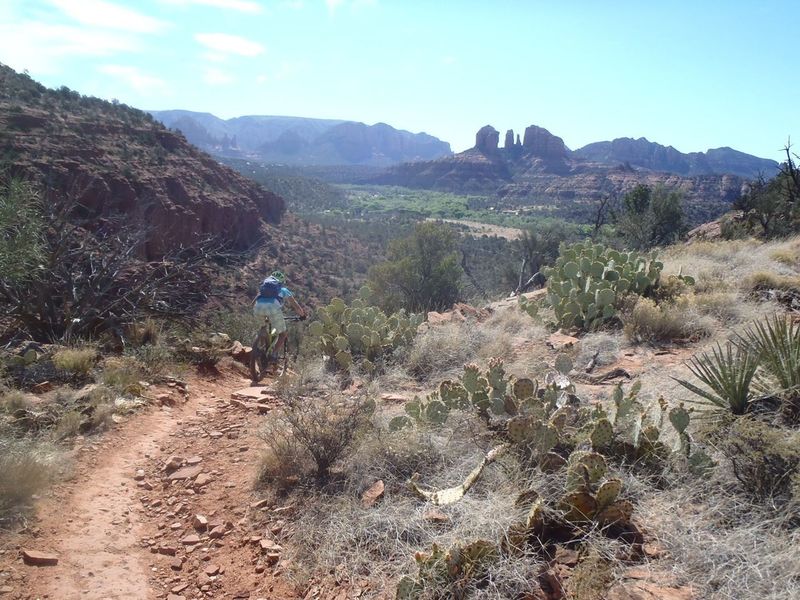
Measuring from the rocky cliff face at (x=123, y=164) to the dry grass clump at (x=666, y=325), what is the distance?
1806 cm

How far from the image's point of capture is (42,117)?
27.3 meters

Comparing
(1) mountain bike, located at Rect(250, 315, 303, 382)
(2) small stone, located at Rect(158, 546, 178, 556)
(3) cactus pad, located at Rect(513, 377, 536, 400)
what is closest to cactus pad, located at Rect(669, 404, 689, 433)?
(3) cactus pad, located at Rect(513, 377, 536, 400)

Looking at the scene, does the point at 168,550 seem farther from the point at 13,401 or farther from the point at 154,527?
the point at 13,401

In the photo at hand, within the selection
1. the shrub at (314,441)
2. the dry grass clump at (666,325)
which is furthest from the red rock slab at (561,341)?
the shrub at (314,441)

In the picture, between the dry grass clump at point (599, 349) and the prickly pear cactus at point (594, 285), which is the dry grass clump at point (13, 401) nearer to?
the dry grass clump at point (599, 349)

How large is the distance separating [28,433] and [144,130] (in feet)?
119

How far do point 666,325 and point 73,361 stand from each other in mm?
6715

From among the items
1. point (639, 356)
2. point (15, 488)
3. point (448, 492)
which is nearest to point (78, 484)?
point (15, 488)

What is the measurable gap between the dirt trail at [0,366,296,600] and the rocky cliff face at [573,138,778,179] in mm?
166263

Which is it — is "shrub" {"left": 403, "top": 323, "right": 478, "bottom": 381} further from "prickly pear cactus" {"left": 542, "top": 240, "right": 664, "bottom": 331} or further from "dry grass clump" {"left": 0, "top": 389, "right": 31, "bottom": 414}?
"dry grass clump" {"left": 0, "top": 389, "right": 31, "bottom": 414}

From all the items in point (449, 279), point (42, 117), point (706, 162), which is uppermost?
point (706, 162)

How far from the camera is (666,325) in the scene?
6309 millimetres

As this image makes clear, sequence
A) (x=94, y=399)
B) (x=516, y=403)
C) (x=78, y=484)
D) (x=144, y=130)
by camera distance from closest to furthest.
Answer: (x=78, y=484) → (x=516, y=403) → (x=94, y=399) → (x=144, y=130)

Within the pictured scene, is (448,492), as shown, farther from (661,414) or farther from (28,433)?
(28,433)
